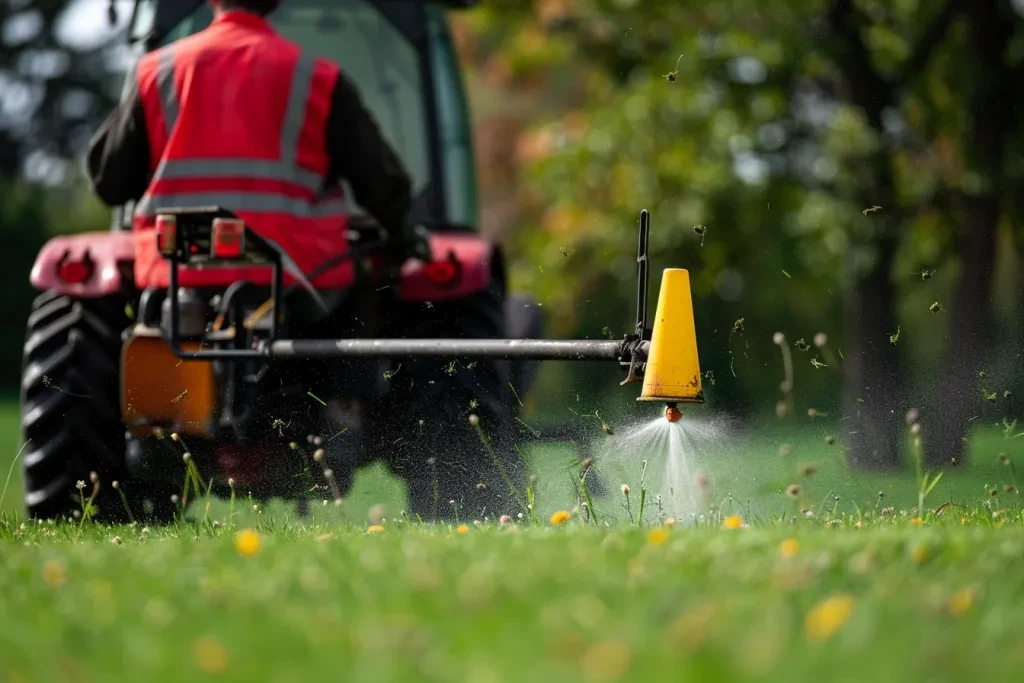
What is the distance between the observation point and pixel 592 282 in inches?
655

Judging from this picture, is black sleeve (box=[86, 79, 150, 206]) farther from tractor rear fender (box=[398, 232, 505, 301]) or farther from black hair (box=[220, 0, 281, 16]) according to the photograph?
tractor rear fender (box=[398, 232, 505, 301])

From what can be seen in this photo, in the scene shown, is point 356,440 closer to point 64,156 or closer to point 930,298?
point 930,298

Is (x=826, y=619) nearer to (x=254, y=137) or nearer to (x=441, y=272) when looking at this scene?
(x=254, y=137)

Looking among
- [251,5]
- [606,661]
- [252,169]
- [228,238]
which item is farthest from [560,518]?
[606,661]

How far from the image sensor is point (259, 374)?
6180 mm

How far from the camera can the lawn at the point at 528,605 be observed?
2.54m

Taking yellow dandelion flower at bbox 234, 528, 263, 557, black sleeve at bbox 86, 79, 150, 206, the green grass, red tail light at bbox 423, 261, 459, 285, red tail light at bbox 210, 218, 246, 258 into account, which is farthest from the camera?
red tail light at bbox 423, 261, 459, 285

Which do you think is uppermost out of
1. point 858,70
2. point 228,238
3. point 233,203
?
point 858,70

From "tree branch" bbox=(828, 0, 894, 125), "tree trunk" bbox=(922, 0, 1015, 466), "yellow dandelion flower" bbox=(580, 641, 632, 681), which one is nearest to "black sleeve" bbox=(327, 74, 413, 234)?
"yellow dandelion flower" bbox=(580, 641, 632, 681)

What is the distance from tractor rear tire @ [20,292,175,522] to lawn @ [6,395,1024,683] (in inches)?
66.0

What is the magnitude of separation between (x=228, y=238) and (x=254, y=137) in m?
0.49

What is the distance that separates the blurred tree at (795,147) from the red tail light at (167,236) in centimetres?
688

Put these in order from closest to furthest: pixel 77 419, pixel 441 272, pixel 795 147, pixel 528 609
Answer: pixel 528 609 → pixel 77 419 → pixel 441 272 → pixel 795 147

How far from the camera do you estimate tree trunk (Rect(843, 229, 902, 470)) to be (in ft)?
26.8
